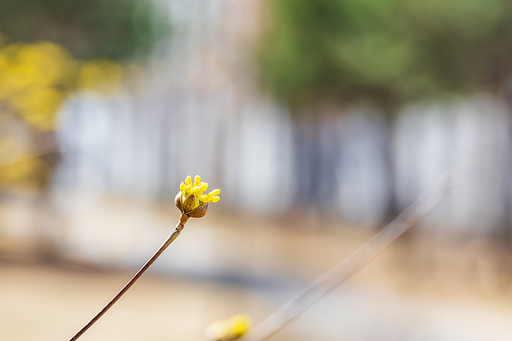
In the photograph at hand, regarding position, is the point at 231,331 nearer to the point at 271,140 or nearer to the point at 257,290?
the point at 257,290

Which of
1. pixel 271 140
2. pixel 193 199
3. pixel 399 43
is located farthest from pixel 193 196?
pixel 271 140

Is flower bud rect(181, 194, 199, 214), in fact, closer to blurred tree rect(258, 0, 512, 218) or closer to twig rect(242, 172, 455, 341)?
twig rect(242, 172, 455, 341)

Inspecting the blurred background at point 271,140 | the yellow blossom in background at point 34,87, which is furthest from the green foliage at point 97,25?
the yellow blossom in background at point 34,87

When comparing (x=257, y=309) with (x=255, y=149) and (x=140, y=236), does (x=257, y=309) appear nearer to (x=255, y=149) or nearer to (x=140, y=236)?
(x=140, y=236)

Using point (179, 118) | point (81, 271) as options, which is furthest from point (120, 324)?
point (179, 118)

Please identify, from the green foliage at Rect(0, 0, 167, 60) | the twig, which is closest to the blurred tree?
the green foliage at Rect(0, 0, 167, 60)

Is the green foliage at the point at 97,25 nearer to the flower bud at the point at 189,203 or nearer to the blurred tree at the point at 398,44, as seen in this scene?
the blurred tree at the point at 398,44
